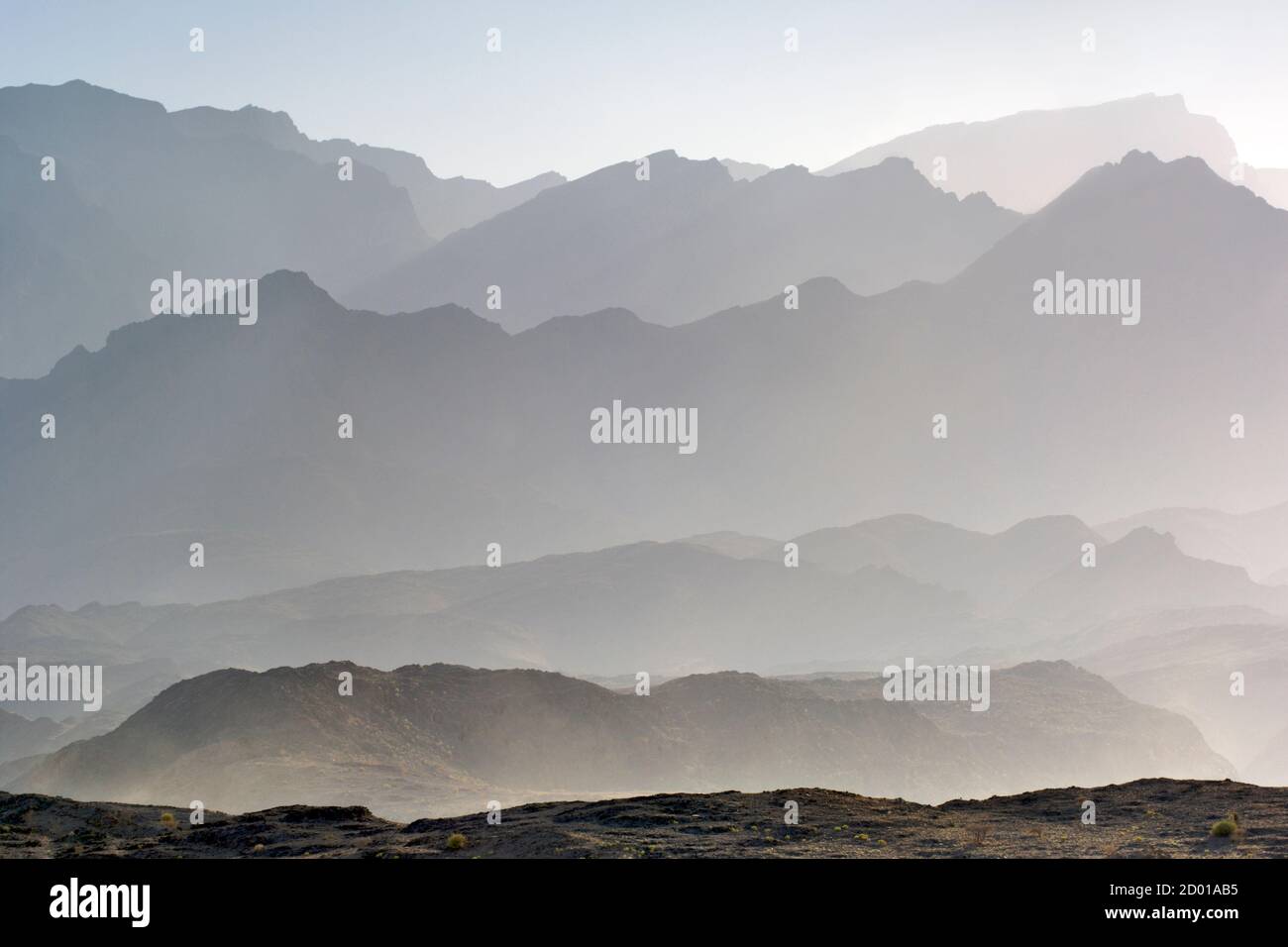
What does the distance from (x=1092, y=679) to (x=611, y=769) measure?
259 feet

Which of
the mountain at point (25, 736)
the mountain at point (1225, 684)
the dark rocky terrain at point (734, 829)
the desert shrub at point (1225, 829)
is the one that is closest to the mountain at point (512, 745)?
the mountain at point (25, 736)

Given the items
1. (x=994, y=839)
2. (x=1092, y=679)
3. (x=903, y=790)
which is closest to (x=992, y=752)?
(x=903, y=790)

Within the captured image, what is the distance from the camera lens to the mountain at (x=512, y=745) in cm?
8394

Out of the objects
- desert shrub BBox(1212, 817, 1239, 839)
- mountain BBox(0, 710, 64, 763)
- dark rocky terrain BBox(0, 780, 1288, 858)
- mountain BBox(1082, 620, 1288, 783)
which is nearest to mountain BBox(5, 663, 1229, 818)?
mountain BBox(0, 710, 64, 763)

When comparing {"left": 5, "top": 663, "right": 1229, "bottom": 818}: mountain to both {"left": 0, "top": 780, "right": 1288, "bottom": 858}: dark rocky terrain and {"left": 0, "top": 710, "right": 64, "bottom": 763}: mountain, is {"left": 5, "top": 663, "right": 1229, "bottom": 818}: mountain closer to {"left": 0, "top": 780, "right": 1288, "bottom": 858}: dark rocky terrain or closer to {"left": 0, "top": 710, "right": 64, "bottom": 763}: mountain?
{"left": 0, "top": 710, "right": 64, "bottom": 763}: mountain

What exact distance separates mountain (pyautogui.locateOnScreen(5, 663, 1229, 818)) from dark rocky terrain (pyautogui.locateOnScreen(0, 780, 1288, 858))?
128ft

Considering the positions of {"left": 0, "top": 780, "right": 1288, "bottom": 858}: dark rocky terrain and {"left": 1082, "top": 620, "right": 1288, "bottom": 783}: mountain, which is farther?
{"left": 1082, "top": 620, "right": 1288, "bottom": 783}: mountain

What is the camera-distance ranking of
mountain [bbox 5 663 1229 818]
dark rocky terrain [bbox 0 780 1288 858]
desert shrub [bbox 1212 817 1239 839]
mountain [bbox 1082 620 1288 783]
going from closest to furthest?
desert shrub [bbox 1212 817 1239 839] < dark rocky terrain [bbox 0 780 1288 858] < mountain [bbox 5 663 1229 818] < mountain [bbox 1082 620 1288 783]

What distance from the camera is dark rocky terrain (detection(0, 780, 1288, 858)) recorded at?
90.0 ft

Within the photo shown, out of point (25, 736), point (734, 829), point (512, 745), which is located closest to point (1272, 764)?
point (512, 745)

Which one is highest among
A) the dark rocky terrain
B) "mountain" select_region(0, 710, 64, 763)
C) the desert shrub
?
the desert shrub

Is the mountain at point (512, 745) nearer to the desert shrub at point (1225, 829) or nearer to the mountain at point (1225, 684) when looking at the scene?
the mountain at point (1225, 684)

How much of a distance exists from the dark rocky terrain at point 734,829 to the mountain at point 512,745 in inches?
1542

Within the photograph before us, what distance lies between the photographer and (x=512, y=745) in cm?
9850
